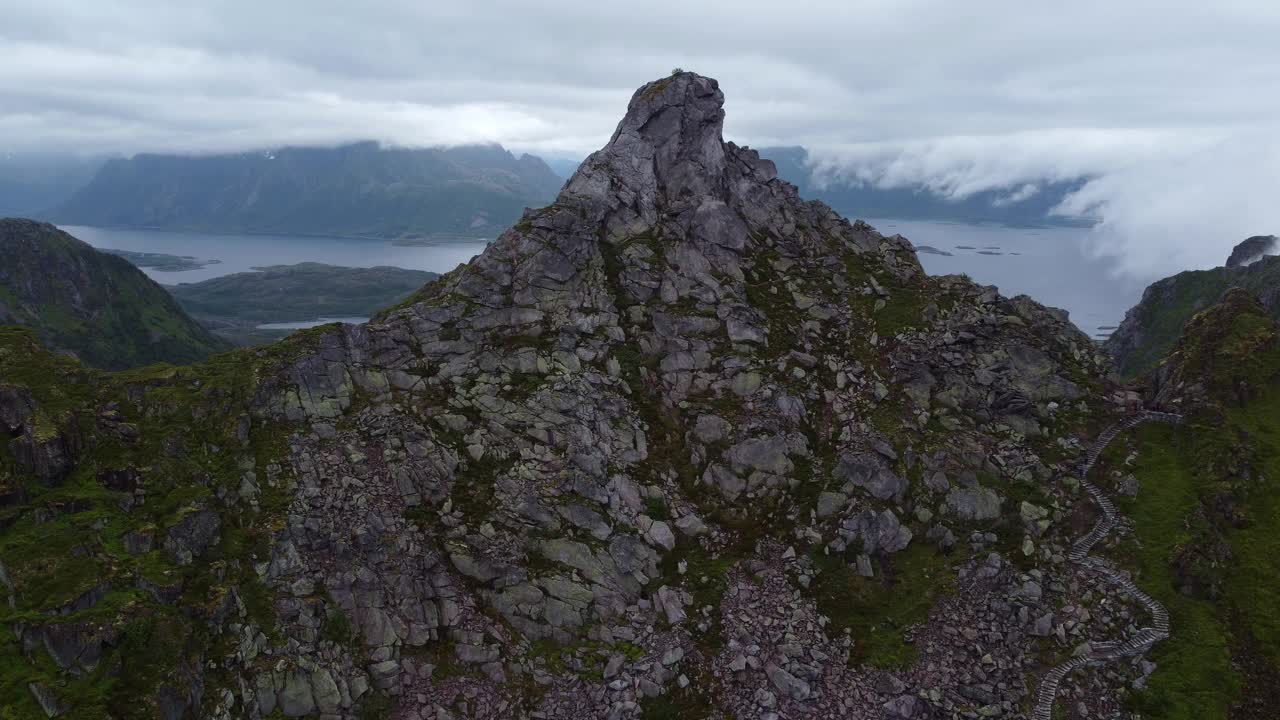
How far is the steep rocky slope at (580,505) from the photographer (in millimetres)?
33250

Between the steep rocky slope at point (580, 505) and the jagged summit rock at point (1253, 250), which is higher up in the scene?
the jagged summit rock at point (1253, 250)

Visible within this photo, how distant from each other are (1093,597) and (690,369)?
1179 inches

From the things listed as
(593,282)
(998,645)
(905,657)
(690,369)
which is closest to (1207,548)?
(998,645)

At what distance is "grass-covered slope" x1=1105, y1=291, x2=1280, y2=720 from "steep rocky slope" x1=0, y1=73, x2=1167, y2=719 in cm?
259

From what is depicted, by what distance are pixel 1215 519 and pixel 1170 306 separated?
14532cm

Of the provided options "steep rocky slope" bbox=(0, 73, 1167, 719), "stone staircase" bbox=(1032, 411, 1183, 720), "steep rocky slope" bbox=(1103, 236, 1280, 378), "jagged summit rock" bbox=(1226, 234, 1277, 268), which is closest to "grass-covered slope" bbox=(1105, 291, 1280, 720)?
"stone staircase" bbox=(1032, 411, 1183, 720)

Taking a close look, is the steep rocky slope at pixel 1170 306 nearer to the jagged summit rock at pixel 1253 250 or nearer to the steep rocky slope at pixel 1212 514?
the jagged summit rock at pixel 1253 250

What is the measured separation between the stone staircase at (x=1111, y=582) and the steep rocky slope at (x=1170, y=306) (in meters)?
113

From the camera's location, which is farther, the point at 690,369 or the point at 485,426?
the point at 690,369

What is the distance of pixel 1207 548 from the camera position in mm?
40844

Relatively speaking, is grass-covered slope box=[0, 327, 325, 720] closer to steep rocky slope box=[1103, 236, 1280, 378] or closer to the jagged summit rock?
Result: steep rocky slope box=[1103, 236, 1280, 378]

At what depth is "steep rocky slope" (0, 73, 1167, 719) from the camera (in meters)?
33.2

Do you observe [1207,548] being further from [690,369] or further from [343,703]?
[343,703]

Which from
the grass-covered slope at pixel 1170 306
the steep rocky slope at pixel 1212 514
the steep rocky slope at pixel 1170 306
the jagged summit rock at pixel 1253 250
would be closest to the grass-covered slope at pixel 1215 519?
the steep rocky slope at pixel 1212 514
